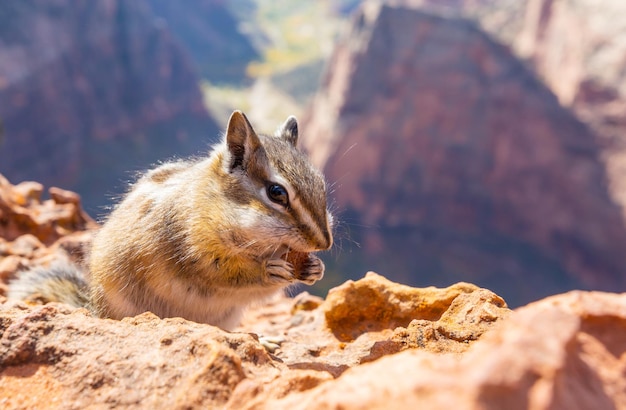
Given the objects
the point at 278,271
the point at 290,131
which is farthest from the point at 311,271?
the point at 290,131

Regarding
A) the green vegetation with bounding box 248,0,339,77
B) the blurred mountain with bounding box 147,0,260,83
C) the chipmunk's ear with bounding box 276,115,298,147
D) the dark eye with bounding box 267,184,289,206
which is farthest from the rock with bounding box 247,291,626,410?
the blurred mountain with bounding box 147,0,260,83

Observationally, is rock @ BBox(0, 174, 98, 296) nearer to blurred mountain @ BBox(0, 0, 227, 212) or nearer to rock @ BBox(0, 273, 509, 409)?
rock @ BBox(0, 273, 509, 409)

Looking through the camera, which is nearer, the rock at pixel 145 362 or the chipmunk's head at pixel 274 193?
the rock at pixel 145 362

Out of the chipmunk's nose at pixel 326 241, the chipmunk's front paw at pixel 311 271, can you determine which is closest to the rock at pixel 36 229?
the chipmunk's front paw at pixel 311 271

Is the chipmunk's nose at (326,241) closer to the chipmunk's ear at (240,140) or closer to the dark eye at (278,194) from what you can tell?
the dark eye at (278,194)

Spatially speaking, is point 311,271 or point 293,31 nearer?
point 311,271

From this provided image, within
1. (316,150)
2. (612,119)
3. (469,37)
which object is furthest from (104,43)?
(612,119)

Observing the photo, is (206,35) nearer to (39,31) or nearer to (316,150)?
(39,31)

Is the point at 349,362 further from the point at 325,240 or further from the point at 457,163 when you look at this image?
the point at 457,163
